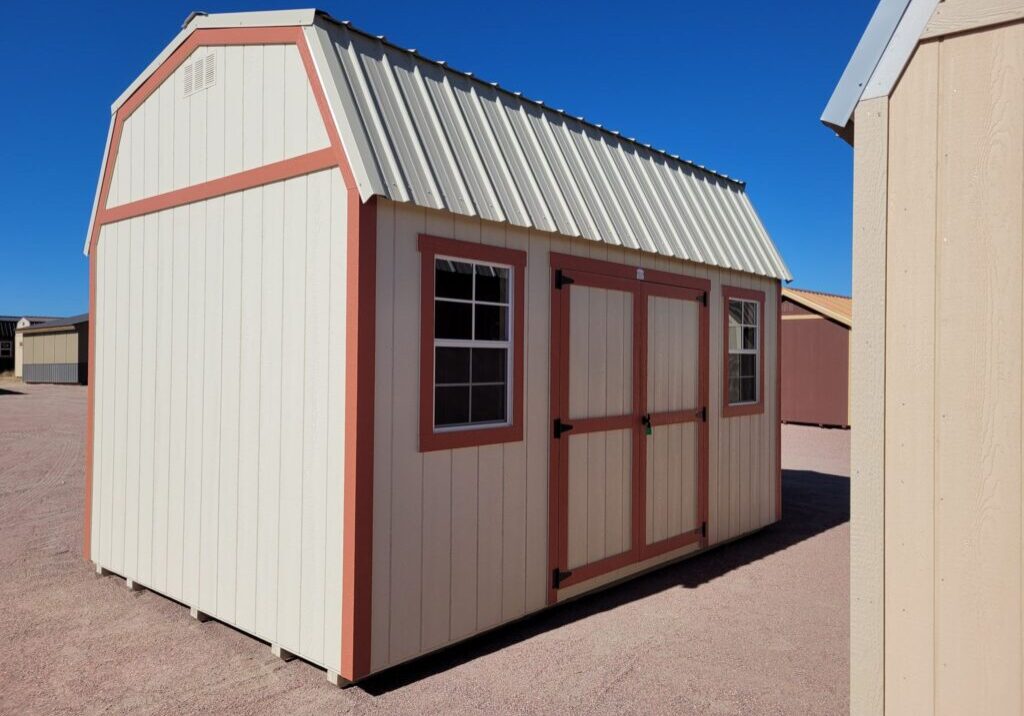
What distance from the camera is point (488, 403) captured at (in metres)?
4.92

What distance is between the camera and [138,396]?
5691mm

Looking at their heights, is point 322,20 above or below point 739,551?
above

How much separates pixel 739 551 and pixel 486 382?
3.49 metres

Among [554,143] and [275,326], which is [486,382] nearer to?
[275,326]

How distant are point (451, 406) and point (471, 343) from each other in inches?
16.4

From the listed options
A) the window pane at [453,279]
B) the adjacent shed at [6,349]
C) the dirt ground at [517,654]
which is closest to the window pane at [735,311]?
the dirt ground at [517,654]

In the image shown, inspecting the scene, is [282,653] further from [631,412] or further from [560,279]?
[631,412]

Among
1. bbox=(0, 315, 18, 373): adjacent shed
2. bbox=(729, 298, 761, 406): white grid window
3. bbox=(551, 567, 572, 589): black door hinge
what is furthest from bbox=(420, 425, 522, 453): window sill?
bbox=(0, 315, 18, 373): adjacent shed

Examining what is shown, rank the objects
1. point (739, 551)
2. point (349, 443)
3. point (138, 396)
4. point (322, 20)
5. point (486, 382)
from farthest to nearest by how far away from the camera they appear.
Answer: point (739, 551), point (138, 396), point (486, 382), point (322, 20), point (349, 443)

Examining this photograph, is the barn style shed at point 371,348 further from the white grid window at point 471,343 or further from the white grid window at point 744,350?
the white grid window at point 744,350

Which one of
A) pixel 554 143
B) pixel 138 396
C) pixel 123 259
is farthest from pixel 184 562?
pixel 554 143

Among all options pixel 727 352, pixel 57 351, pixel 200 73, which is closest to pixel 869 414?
pixel 200 73

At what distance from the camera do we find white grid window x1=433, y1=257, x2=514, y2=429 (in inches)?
182

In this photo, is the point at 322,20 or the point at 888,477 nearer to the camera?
the point at 888,477
